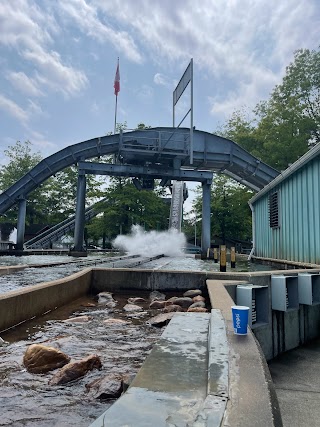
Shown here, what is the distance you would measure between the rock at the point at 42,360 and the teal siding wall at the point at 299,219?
784 centimetres

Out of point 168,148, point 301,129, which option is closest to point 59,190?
point 168,148

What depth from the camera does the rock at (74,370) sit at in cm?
295

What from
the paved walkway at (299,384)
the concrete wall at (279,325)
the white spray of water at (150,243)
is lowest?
the paved walkway at (299,384)

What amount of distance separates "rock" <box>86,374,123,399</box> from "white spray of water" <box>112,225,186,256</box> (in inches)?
864

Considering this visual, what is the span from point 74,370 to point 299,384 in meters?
3.91

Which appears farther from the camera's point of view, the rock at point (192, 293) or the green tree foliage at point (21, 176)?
the green tree foliage at point (21, 176)

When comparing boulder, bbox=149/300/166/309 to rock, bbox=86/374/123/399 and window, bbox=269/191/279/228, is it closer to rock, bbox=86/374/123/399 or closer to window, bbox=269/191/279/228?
rock, bbox=86/374/123/399

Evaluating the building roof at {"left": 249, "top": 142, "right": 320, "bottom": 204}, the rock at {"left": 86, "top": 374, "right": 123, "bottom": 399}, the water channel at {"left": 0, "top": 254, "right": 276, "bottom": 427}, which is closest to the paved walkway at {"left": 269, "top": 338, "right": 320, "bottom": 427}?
the water channel at {"left": 0, "top": 254, "right": 276, "bottom": 427}

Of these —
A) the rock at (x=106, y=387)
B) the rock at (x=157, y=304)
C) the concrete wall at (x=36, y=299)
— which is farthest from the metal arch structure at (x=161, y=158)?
the rock at (x=106, y=387)

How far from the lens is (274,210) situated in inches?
520

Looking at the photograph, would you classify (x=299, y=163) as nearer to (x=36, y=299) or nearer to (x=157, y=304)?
(x=157, y=304)

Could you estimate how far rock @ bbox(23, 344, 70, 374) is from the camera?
320cm

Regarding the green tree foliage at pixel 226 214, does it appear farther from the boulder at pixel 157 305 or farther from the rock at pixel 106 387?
the rock at pixel 106 387

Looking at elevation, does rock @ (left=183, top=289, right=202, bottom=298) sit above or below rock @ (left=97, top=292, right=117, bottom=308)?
above
